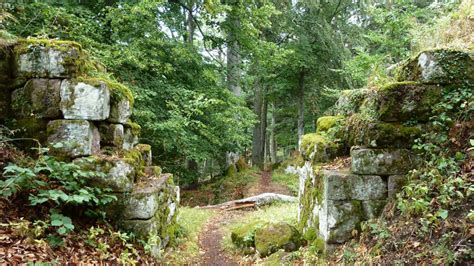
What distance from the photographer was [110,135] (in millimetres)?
4836

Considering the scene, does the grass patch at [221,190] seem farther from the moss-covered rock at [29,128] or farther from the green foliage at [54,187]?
the green foliage at [54,187]

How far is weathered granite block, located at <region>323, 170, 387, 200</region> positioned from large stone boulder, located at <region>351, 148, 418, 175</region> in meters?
0.09

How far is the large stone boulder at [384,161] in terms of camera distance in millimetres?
4359

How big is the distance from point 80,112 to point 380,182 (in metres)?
4.04

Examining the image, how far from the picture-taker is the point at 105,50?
8.49 metres

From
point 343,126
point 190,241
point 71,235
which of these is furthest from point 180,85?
point 71,235

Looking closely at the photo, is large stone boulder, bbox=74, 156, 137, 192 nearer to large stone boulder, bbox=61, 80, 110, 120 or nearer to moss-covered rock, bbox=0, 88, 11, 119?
large stone boulder, bbox=61, 80, 110, 120

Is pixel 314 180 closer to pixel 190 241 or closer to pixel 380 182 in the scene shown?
pixel 380 182

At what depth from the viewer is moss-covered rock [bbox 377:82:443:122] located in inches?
172

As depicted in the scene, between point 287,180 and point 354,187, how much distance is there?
1109 centimetres

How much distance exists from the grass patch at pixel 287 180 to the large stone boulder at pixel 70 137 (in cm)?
1088

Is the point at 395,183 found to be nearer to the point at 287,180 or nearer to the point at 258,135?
the point at 287,180


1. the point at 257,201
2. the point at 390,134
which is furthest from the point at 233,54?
the point at 390,134

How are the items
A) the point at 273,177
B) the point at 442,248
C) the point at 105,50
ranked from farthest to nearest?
the point at 273,177, the point at 105,50, the point at 442,248
